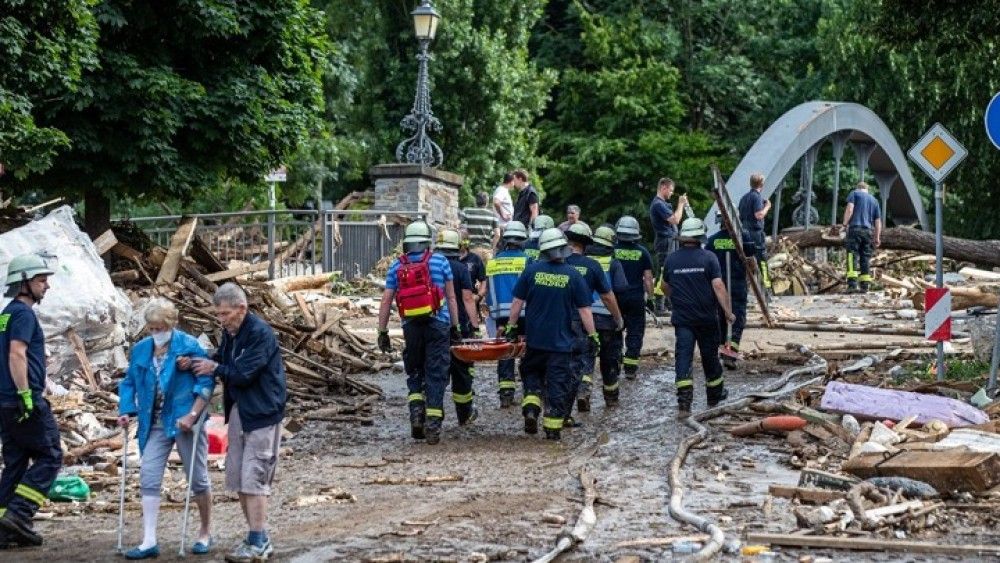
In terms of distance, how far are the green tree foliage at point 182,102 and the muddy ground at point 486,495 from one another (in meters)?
4.88

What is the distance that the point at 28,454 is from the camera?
9.68 m

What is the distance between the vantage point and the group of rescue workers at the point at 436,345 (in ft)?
29.5

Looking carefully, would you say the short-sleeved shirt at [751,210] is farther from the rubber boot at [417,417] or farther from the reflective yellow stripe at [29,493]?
the reflective yellow stripe at [29,493]

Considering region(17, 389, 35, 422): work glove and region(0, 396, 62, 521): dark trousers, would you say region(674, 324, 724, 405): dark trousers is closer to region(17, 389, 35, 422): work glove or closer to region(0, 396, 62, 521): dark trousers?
region(0, 396, 62, 521): dark trousers

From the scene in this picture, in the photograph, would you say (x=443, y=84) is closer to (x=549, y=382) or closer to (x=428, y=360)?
(x=428, y=360)

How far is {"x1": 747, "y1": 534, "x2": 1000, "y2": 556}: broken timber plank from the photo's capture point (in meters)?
8.62

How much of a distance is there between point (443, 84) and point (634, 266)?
23.9m

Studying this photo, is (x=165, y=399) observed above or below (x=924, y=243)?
below

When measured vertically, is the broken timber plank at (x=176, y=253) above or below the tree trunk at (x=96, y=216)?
below

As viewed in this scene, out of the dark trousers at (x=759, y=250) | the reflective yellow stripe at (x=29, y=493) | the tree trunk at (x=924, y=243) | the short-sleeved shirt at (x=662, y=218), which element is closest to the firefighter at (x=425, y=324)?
the reflective yellow stripe at (x=29, y=493)

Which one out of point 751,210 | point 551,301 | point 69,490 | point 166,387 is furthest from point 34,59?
point 751,210

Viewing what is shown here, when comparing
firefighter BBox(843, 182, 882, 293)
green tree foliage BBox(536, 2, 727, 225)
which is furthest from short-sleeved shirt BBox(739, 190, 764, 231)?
green tree foliage BBox(536, 2, 727, 225)

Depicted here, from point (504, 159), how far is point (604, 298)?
2657cm

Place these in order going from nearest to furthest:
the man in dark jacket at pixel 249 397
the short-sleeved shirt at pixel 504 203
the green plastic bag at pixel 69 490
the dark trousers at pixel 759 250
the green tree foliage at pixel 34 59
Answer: the man in dark jacket at pixel 249 397
the green plastic bag at pixel 69 490
the green tree foliage at pixel 34 59
the dark trousers at pixel 759 250
the short-sleeved shirt at pixel 504 203
